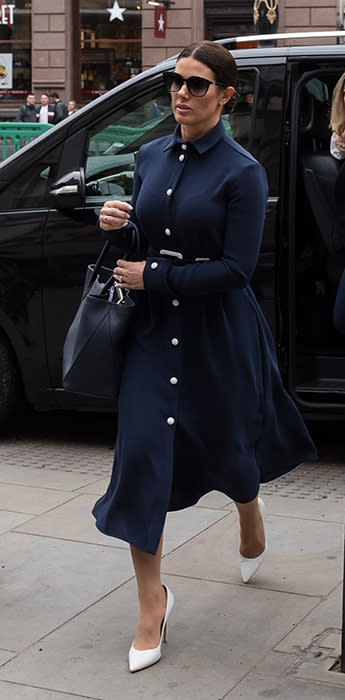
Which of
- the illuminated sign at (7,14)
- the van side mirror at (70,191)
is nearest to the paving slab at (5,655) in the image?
the van side mirror at (70,191)

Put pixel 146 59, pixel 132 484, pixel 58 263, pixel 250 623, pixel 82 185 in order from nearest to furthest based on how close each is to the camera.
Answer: pixel 132 484 < pixel 250 623 < pixel 82 185 < pixel 58 263 < pixel 146 59

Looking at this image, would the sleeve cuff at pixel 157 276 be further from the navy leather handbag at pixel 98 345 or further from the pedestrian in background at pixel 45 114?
the pedestrian in background at pixel 45 114

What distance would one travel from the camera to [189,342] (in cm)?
338

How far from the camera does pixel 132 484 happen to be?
3314 mm

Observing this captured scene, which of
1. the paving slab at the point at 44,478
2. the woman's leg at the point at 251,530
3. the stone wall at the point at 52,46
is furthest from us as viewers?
the stone wall at the point at 52,46

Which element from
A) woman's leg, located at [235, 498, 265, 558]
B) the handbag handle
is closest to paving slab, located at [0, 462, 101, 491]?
woman's leg, located at [235, 498, 265, 558]

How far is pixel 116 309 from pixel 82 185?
2192 mm

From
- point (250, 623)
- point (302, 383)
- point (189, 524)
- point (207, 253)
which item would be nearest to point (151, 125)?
point (302, 383)

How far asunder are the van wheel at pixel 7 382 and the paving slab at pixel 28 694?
9.54 ft

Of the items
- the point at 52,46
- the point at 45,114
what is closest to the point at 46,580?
the point at 45,114

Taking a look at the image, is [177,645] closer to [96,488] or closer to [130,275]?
[130,275]

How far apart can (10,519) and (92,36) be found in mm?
22203

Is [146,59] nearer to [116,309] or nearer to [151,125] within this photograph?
[151,125]

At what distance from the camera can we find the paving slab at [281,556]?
13.4 ft
